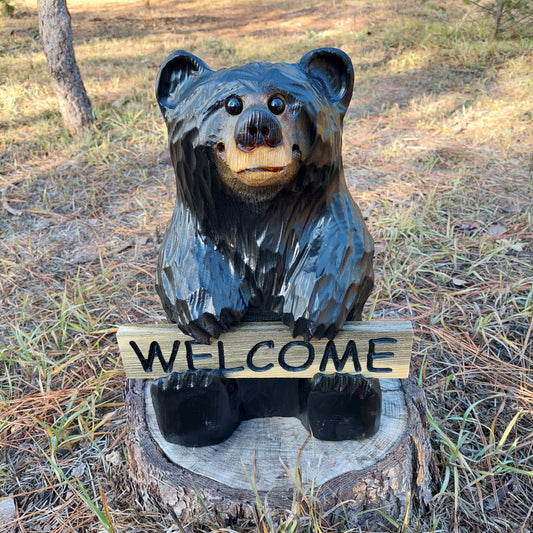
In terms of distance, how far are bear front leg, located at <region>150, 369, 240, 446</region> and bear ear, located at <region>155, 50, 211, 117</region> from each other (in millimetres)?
669

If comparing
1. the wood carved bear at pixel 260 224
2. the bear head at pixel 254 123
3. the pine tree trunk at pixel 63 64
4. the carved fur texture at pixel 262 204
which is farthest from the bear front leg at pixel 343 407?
the pine tree trunk at pixel 63 64

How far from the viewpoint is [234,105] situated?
1.01 meters

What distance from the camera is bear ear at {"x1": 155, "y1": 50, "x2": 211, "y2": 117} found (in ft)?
3.78

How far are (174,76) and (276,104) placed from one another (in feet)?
1.02

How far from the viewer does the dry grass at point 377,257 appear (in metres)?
1.62

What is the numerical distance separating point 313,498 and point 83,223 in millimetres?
2391

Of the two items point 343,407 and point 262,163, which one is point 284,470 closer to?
point 343,407

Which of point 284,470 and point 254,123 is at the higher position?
point 254,123

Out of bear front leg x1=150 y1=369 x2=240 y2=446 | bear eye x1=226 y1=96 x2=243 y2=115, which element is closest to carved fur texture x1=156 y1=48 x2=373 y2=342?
bear eye x1=226 y1=96 x2=243 y2=115

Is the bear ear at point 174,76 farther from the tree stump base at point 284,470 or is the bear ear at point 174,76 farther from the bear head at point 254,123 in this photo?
the tree stump base at point 284,470

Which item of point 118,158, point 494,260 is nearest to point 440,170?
point 494,260

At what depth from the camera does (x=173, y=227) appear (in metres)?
1.29

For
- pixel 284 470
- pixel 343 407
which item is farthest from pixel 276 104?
pixel 284 470

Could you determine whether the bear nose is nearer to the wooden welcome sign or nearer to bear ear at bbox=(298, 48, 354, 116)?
bear ear at bbox=(298, 48, 354, 116)
